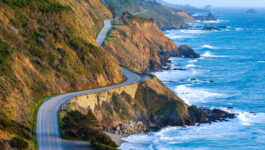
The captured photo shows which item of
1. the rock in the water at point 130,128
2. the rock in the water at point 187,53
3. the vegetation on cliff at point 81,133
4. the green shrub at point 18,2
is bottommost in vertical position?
the rock in the water at point 130,128

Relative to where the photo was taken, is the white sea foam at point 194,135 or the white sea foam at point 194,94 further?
the white sea foam at point 194,94

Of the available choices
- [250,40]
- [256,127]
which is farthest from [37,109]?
[250,40]

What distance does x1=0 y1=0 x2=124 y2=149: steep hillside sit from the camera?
36.9m

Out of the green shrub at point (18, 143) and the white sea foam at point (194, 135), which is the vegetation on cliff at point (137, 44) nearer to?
the white sea foam at point (194, 135)

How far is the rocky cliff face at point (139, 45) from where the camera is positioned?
7369 cm

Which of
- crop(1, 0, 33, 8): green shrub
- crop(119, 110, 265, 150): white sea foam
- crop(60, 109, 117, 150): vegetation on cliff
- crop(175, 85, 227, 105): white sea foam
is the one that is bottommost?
crop(119, 110, 265, 150): white sea foam

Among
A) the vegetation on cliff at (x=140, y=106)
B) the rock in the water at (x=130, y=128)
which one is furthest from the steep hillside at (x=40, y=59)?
the rock in the water at (x=130, y=128)

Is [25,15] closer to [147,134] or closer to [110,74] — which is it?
[110,74]

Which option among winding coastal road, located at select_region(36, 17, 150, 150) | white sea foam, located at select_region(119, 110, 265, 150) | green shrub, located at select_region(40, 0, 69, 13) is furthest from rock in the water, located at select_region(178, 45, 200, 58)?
winding coastal road, located at select_region(36, 17, 150, 150)

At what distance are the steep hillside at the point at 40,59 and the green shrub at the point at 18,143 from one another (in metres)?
2.71

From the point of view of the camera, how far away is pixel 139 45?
8694cm

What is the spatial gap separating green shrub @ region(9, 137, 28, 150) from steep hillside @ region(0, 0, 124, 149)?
2706 millimetres

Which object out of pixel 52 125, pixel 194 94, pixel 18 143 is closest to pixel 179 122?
pixel 194 94

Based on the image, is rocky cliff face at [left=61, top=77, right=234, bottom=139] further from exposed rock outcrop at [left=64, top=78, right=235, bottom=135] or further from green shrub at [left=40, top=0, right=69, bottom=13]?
green shrub at [left=40, top=0, right=69, bottom=13]
